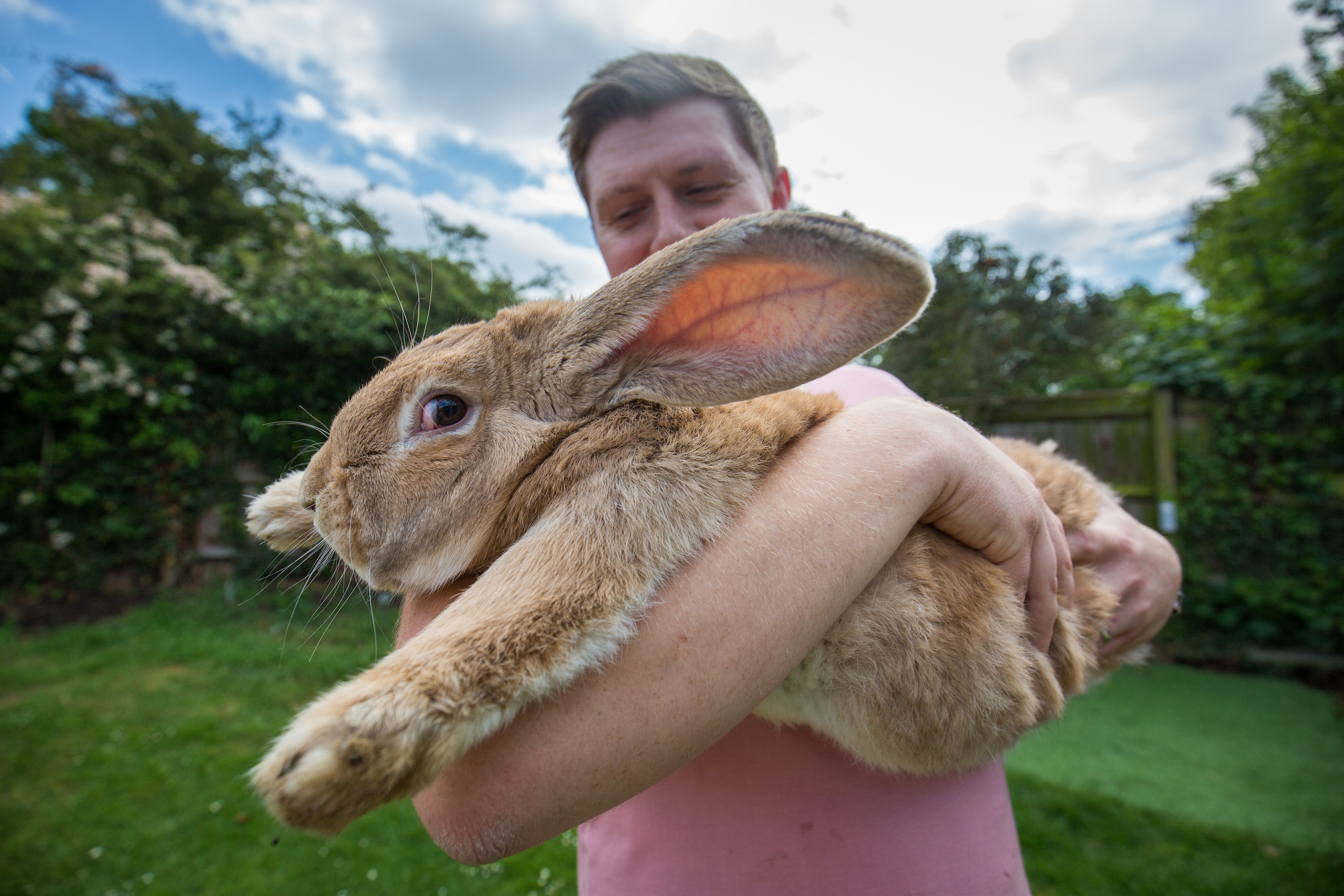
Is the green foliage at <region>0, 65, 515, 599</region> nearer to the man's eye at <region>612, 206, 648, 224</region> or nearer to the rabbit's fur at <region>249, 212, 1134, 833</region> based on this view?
the man's eye at <region>612, 206, 648, 224</region>

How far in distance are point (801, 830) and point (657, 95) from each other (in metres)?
1.91

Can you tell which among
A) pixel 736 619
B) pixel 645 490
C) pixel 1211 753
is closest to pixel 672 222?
pixel 645 490

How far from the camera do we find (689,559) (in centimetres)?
105

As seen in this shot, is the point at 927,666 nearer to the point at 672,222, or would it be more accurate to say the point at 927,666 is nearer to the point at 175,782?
the point at 672,222

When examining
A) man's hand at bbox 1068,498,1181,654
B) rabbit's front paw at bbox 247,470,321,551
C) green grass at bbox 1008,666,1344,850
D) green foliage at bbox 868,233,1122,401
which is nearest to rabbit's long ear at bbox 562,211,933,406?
rabbit's front paw at bbox 247,470,321,551

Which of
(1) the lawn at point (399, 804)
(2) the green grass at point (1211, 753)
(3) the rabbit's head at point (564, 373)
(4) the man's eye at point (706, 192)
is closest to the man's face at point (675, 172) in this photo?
(4) the man's eye at point (706, 192)

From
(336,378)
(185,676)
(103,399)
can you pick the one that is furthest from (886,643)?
(103,399)

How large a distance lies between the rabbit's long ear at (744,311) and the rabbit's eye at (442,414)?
25 cm

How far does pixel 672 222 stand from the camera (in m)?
1.85

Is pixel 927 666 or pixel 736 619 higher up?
pixel 736 619

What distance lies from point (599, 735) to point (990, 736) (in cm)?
82

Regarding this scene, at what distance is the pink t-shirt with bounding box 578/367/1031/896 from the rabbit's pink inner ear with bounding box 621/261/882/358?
2.63 ft

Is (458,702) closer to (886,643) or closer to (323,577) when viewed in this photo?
(886,643)

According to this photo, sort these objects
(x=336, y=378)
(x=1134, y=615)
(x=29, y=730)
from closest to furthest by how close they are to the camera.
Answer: (x=1134, y=615), (x=29, y=730), (x=336, y=378)
